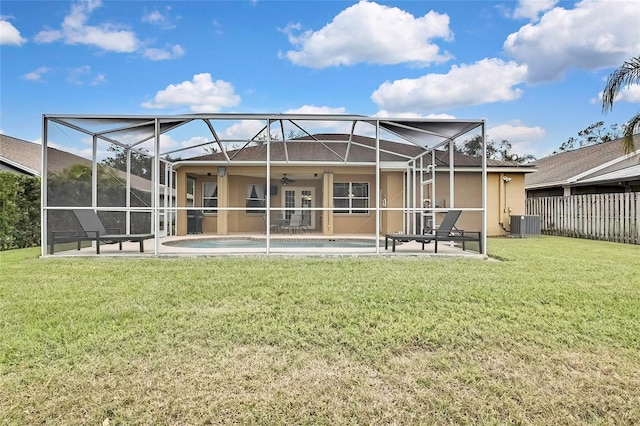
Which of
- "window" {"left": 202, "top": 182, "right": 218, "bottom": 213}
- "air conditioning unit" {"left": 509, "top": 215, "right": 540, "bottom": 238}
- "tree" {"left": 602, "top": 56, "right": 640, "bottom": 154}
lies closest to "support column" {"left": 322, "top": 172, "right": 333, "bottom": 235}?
"window" {"left": 202, "top": 182, "right": 218, "bottom": 213}

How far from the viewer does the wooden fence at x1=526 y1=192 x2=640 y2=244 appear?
43.0 ft

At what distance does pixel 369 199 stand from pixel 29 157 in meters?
15.0

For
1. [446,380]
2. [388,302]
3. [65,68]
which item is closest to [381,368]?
[446,380]

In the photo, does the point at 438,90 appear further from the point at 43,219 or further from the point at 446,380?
the point at 446,380

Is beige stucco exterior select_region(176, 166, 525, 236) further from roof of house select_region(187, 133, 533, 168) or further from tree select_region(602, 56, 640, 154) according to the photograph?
tree select_region(602, 56, 640, 154)

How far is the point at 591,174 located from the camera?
18922 millimetres

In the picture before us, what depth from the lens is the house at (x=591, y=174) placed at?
1744cm

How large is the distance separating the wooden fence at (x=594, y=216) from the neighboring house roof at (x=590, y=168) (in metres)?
2.12

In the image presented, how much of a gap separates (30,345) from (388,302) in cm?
368

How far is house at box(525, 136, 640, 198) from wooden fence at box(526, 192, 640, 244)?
2119 mm

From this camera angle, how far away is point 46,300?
480 centimetres

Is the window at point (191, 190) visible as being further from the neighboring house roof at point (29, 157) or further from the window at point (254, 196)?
the neighboring house roof at point (29, 157)

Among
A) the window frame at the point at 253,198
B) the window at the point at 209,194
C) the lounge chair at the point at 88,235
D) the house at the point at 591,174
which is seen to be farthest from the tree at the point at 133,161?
the house at the point at 591,174

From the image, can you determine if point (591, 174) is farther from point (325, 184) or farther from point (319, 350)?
point (319, 350)
